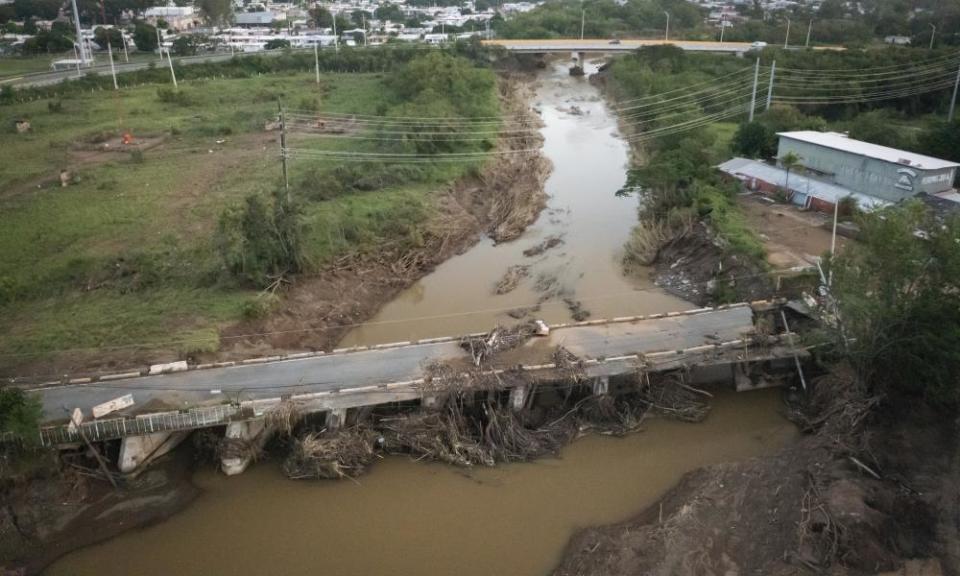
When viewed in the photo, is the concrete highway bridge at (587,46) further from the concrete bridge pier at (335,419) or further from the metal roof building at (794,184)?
the concrete bridge pier at (335,419)

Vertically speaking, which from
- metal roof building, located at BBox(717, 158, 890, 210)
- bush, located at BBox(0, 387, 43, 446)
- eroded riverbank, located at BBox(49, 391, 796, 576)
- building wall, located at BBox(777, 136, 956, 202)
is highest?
building wall, located at BBox(777, 136, 956, 202)

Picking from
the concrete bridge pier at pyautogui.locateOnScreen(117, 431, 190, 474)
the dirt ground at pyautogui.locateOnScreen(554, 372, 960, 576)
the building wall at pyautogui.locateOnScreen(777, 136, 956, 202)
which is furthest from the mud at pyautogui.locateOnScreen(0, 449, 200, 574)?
the building wall at pyautogui.locateOnScreen(777, 136, 956, 202)

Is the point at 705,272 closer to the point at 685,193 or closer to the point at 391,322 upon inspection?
the point at 685,193

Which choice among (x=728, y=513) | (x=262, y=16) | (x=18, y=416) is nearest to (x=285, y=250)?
(x=18, y=416)

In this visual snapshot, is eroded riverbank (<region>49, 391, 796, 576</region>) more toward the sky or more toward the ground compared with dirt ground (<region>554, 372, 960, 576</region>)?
more toward the ground

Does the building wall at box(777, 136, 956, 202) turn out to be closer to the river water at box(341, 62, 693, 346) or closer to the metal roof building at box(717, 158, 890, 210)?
the metal roof building at box(717, 158, 890, 210)

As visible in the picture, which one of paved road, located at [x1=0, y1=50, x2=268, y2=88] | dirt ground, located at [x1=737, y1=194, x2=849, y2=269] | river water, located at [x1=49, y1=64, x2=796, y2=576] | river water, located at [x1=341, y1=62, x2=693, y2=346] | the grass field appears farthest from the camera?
paved road, located at [x1=0, y1=50, x2=268, y2=88]

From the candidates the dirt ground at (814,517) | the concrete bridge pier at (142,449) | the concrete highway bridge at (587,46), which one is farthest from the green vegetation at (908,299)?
the concrete highway bridge at (587,46)
